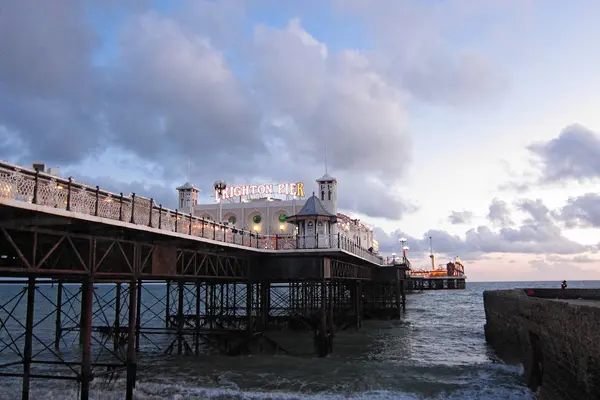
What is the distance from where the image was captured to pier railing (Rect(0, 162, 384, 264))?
13211mm

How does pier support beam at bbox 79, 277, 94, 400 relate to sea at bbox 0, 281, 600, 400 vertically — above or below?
above

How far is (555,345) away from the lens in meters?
20.0

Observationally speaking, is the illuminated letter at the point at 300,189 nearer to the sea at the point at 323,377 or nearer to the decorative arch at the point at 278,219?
the decorative arch at the point at 278,219

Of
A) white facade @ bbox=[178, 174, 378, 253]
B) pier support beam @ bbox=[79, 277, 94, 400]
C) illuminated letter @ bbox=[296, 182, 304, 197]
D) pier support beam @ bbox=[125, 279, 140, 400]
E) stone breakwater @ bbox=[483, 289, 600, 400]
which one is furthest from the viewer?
illuminated letter @ bbox=[296, 182, 304, 197]

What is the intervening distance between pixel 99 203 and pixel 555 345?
18256mm

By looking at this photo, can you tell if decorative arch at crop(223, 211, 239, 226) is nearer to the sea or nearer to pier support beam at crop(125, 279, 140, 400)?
the sea

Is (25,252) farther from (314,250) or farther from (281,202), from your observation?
(281,202)

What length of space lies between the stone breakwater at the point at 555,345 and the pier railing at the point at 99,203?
15192 mm

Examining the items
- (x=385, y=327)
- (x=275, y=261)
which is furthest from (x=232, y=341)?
(x=385, y=327)

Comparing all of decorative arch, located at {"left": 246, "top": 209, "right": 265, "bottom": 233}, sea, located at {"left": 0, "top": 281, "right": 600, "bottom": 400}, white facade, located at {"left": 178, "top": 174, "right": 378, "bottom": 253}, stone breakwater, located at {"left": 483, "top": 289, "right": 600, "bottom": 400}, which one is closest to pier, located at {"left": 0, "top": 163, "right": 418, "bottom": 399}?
sea, located at {"left": 0, "top": 281, "right": 600, "bottom": 400}

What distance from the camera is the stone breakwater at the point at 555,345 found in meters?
15.8

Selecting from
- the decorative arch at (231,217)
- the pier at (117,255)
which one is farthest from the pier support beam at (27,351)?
the decorative arch at (231,217)

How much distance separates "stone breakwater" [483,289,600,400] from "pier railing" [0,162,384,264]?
598 inches

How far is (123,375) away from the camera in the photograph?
24.4 metres
